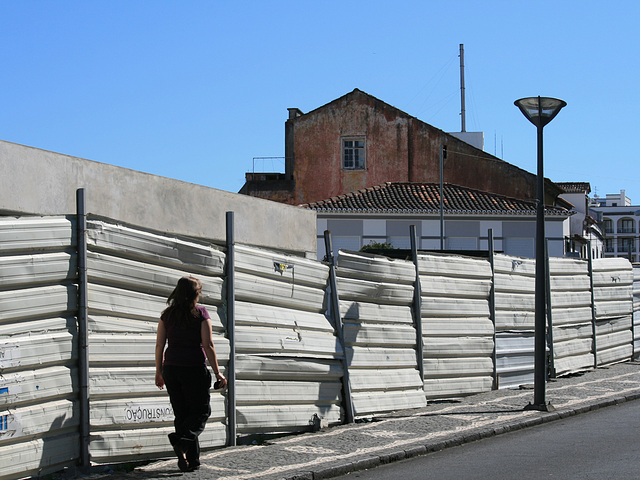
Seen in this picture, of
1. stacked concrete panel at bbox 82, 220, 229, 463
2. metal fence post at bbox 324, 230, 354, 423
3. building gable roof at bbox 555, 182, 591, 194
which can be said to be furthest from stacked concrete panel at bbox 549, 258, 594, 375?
building gable roof at bbox 555, 182, 591, 194

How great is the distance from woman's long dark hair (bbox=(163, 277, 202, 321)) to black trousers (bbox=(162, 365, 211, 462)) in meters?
0.42

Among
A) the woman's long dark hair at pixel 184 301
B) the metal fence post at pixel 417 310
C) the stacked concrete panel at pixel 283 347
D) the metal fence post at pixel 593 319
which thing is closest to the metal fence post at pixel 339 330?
the stacked concrete panel at pixel 283 347

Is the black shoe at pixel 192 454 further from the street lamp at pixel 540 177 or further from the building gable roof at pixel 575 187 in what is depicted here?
the building gable roof at pixel 575 187

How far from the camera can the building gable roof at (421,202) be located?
4825 centimetres

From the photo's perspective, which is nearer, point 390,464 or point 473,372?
point 390,464

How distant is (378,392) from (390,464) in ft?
8.66

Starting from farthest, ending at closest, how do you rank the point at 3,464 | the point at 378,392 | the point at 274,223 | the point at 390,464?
1. the point at 274,223
2. the point at 378,392
3. the point at 390,464
4. the point at 3,464

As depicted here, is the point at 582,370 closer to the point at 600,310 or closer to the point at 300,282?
the point at 600,310

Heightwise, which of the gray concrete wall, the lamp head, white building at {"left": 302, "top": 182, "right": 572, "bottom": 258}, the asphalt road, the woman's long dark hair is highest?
white building at {"left": 302, "top": 182, "right": 572, "bottom": 258}

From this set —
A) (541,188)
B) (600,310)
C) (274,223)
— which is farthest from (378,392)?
(600,310)

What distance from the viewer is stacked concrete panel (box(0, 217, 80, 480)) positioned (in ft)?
20.7

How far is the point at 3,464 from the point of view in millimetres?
6203

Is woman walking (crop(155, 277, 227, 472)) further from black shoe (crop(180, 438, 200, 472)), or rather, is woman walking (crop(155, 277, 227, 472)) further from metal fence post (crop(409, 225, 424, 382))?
metal fence post (crop(409, 225, 424, 382))

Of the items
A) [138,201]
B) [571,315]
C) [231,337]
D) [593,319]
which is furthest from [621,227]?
[231,337]
